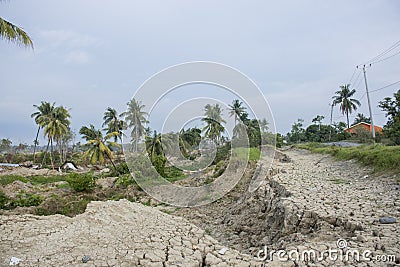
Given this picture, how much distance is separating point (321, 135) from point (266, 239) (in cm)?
3932

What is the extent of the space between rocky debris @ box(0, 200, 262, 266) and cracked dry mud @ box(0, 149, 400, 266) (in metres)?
0.02

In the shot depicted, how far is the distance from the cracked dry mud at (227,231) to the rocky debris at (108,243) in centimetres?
2

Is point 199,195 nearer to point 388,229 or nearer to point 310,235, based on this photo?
point 310,235

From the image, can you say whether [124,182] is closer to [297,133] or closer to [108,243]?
[108,243]

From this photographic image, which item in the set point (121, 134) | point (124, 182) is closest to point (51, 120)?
point (121, 134)

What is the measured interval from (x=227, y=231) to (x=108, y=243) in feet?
10.5

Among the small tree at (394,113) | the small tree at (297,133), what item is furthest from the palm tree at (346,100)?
the small tree at (394,113)

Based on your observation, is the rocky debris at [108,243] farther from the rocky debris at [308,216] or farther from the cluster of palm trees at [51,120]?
the cluster of palm trees at [51,120]

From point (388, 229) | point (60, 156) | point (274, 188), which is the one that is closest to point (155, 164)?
point (274, 188)

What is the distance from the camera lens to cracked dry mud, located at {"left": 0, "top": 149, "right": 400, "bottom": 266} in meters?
4.40

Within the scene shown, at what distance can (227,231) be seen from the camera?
718cm

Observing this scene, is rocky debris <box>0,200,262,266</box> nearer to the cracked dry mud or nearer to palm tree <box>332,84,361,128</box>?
the cracked dry mud

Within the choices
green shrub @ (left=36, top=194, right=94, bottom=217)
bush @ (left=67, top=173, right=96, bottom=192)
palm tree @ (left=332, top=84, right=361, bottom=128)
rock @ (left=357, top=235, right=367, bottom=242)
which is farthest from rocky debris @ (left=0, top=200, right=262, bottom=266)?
palm tree @ (left=332, top=84, right=361, bottom=128)

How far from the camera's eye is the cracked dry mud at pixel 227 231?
440 cm
